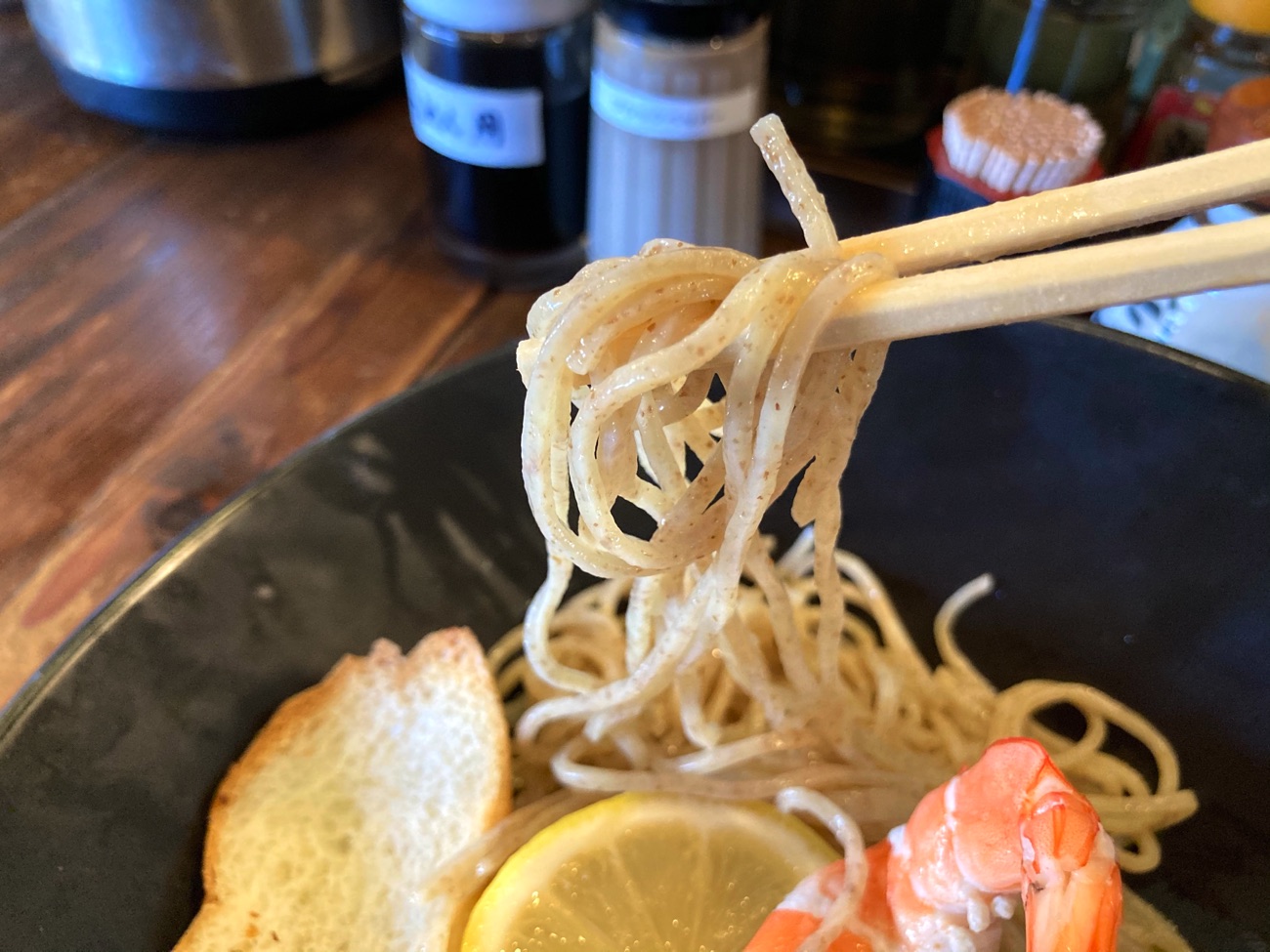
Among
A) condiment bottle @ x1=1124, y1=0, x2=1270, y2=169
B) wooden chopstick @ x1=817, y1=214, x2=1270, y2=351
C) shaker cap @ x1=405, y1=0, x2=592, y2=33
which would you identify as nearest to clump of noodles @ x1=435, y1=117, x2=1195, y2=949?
wooden chopstick @ x1=817, y1=214, x2=1270, y2=351

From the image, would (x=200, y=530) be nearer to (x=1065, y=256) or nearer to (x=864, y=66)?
(x=1065, y=256)

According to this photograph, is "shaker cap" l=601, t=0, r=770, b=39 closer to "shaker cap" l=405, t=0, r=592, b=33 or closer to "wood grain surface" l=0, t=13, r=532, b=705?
"shaker cap" l=405, t=0, r=592, b=33

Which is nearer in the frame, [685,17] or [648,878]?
[648,878]

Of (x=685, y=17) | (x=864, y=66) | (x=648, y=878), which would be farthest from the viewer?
(x=864, y=66)

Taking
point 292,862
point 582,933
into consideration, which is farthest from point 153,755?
point 582,933

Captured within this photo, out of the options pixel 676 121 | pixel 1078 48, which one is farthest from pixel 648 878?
pixel 1078 48

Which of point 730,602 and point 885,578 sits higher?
point 730,602

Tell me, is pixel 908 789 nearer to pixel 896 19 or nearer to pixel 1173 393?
pixel 1173 393
